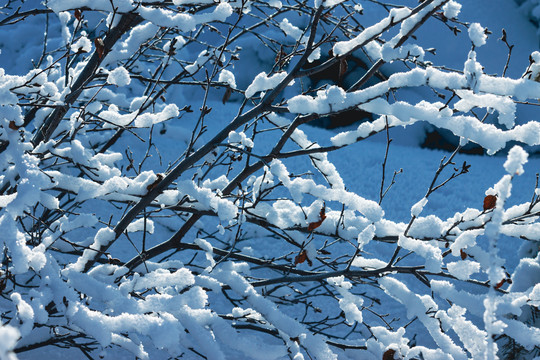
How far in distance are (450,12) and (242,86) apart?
8.25m

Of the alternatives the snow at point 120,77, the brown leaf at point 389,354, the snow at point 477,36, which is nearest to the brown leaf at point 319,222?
the brown leaf at point 389,354

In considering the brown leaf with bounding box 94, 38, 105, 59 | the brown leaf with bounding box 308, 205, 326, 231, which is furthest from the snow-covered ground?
the brown leaf with bounding box 308, 205, 326, 231

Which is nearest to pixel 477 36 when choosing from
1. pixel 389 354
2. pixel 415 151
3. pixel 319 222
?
pixel 319 222

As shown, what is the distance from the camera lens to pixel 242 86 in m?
9.84

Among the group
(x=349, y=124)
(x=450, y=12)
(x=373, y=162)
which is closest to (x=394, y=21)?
(x=450, y=12)

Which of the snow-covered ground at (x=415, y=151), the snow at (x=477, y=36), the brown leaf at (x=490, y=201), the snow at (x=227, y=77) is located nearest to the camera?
the snow at (x=477, y=36)

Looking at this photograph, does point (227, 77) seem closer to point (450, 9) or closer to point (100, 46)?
point (100, 46)

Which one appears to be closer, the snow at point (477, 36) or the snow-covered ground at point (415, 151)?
the snow at point (477, 36)

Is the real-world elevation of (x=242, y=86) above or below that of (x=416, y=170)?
above

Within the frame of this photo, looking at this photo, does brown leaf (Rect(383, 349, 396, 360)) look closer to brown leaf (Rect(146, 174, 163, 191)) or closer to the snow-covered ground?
brown leaf (Rect(146, 174, 163, 191))

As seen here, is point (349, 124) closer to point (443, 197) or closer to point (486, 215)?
point (443, 197)

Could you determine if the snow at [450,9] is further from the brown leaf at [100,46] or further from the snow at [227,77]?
the brown leaf at [100,46]

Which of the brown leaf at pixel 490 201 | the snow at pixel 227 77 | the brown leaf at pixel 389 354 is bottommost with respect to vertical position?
the brown leaf at pixel 389 354

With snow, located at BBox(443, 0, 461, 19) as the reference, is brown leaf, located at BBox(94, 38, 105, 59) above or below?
above
